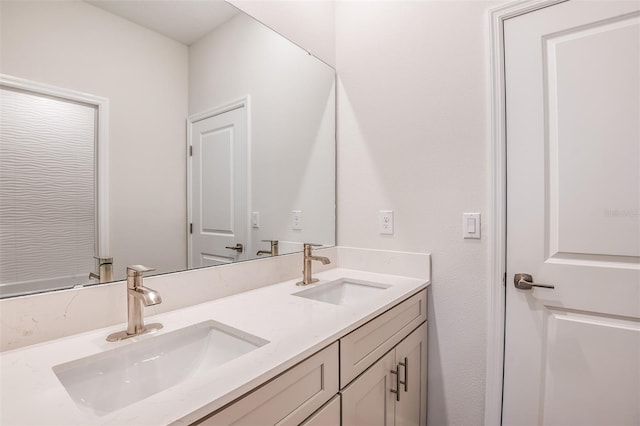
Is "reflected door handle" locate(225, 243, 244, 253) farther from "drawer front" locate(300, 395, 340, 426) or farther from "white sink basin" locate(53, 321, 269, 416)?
"drawer front" locate(300, 395, 340, 426)

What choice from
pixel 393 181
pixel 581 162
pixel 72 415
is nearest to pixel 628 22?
pixel 581 162

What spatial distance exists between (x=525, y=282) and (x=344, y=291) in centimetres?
75

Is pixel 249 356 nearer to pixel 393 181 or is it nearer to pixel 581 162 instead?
pixel 393 181

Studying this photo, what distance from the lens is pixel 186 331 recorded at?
900 millimetres

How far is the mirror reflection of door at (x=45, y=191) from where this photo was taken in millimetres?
752

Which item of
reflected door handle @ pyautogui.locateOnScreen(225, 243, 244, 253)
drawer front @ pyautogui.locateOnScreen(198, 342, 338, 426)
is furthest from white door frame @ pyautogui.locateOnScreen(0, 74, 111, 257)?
drawer front @ pyautogui.locateOnScreen(198, 342, 338, 426)

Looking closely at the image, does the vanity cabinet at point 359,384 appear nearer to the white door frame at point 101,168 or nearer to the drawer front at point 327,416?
the drawer front at point 327,416

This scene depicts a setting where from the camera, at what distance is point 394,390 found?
1.17m

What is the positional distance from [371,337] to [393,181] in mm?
788

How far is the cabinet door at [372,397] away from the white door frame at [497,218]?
456mm

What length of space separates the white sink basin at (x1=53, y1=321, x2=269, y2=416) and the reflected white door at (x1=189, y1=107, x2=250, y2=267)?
0.30 m

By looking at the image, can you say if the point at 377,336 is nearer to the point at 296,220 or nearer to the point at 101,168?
the point at 296,220

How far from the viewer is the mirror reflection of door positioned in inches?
29.6

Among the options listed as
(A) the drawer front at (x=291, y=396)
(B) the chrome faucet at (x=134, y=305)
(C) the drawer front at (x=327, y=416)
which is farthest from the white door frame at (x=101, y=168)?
(C) the drawer front at (x=327, y=416)
